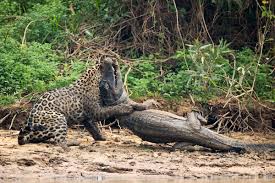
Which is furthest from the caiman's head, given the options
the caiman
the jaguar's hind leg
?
the jaguar's hind leg

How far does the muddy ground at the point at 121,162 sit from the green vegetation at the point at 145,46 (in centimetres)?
203

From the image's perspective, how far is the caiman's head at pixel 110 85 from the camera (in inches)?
438

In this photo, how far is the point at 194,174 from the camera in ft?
31.8

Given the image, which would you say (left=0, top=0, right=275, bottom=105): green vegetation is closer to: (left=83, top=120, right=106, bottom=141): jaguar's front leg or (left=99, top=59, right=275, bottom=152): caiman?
(left=83, top=120, right=106, bottom=141): jaguar's front leg

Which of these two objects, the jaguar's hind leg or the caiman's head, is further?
the caiman's head

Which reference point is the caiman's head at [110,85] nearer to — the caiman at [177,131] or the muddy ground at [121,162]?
the caiman at [177,131]

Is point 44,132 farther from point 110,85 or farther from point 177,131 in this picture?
point 177,131

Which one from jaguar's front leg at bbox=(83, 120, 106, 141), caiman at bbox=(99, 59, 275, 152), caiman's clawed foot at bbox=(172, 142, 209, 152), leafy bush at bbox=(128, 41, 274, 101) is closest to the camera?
caiman at bbox=(99, 59, 275, 152)

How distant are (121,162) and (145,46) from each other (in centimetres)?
475

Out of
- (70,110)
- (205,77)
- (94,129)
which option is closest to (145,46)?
(205,77)

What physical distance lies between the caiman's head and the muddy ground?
622 millimetres

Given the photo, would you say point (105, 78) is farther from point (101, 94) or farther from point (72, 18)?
point (72, 18)

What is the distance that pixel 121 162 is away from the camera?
32.6 ft

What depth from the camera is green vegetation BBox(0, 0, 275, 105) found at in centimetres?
1294
